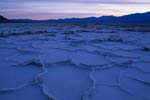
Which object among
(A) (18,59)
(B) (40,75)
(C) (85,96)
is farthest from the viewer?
(A) (18,59)

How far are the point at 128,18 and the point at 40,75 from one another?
10684cm

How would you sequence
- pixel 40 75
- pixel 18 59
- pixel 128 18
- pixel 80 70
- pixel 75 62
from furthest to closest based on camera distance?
pixel 128 18, pixel 18 59, pixel 75 62, pixel 80 70, pixel 40 75

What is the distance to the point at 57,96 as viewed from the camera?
216cm

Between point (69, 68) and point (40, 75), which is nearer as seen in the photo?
→ point (40, 75)

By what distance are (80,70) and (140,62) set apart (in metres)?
1.11

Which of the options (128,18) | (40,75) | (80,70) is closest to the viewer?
(40,75)

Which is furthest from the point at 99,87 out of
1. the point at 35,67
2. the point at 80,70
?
the point at 35,67

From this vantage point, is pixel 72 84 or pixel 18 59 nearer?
pixel 72 84

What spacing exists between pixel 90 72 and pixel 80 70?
15 cm

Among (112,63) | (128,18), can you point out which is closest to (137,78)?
(112,63)

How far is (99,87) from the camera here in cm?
243

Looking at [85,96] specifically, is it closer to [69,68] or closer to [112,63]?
[69,68]

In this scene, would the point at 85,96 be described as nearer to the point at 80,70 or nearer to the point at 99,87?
the point at 99,87

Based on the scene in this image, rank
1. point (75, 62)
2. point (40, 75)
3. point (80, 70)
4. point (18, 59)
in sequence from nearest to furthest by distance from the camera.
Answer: point (40, 75) < point (80, 70) < point (75, 62) < point (18, 59)
